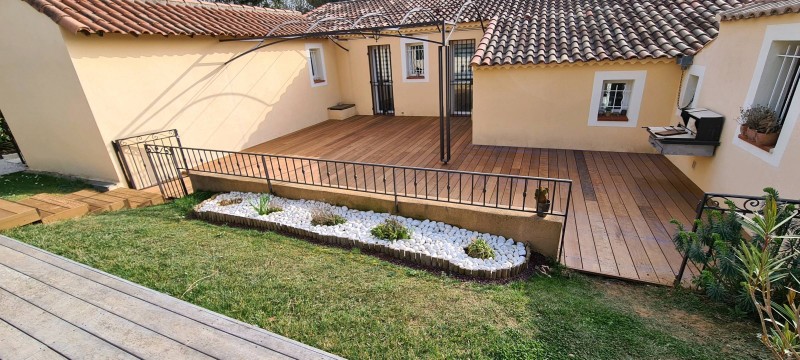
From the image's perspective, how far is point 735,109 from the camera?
442cm

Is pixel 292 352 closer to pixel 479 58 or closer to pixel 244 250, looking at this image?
pixel 244 250

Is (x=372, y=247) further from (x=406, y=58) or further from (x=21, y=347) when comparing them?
(x=406, y=58)

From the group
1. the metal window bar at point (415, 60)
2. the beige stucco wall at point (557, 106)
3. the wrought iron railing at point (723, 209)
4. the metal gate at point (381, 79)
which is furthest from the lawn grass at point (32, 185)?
the wrought iron railing at point (723, 209)

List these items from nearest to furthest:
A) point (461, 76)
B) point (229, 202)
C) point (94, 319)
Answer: point (94, 319)
point (229, 202)
point (461, 76)

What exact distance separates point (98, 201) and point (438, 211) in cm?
555

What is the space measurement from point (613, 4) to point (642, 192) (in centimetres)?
516

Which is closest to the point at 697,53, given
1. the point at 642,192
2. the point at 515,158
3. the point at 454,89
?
the point at 642,192

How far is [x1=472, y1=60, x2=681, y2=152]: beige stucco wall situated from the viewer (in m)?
6.29

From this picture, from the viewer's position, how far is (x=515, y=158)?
6.83 metres

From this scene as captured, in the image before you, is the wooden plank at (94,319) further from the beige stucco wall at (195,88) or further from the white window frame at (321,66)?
the white window frame at (321,66)

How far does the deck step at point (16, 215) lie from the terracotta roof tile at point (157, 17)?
2685 mm

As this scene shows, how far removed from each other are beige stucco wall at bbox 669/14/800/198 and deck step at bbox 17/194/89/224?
29.5 feet

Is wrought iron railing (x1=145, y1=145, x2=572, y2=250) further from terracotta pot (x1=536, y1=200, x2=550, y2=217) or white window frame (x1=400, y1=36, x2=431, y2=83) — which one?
white window frame (x1=400, y1=36, x2=431, y2=83)

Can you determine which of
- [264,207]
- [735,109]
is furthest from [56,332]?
[735,109]
